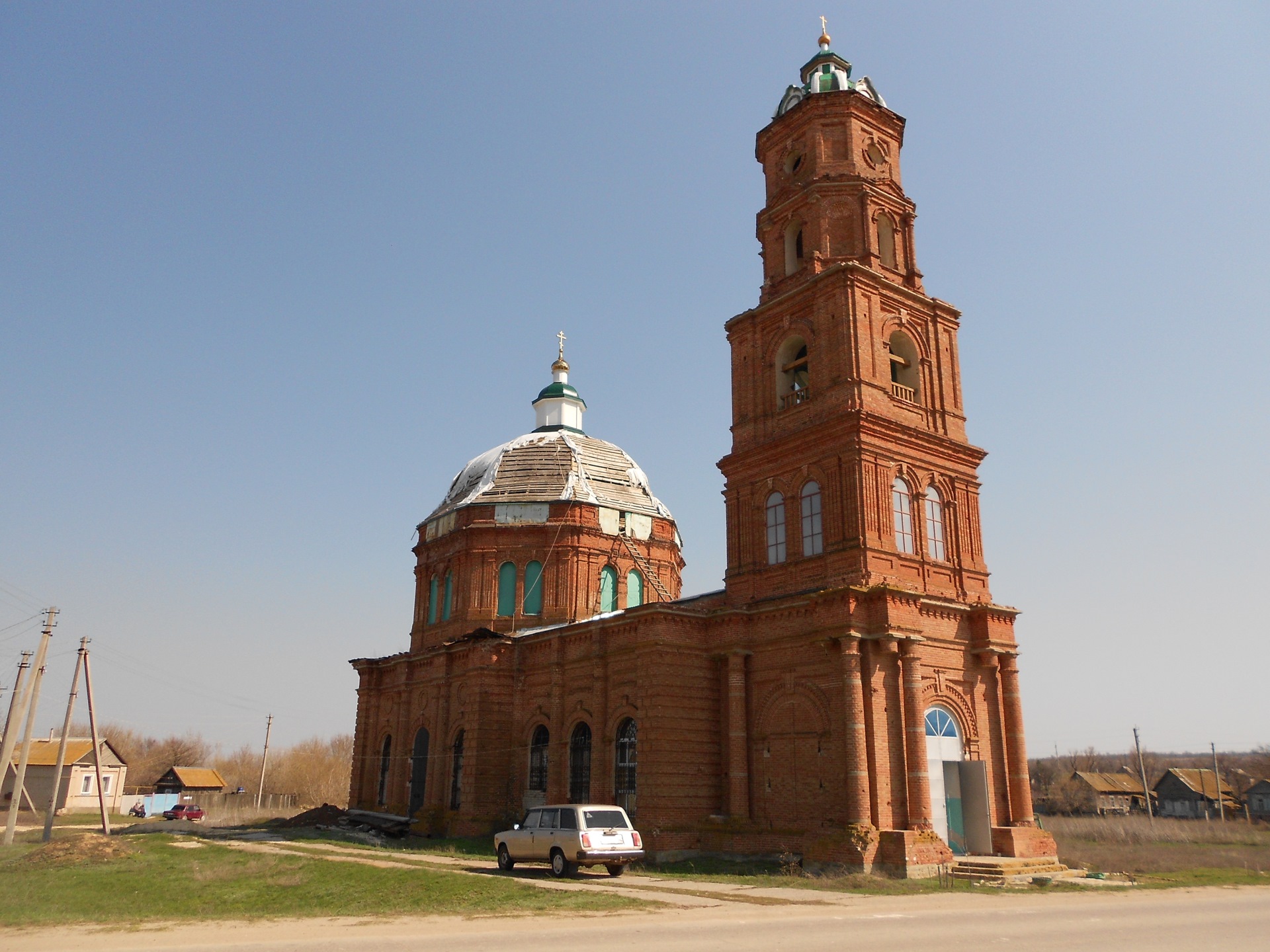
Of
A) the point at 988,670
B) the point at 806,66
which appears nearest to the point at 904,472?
the point at 988,670

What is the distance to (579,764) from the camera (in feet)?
94.2

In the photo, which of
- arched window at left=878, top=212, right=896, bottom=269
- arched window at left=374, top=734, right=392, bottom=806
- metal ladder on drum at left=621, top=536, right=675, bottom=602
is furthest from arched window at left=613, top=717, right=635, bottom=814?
arched window at left=878, top=212, right=896, bottom=269

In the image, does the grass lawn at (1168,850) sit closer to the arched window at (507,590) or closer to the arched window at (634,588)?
the arched window at (634,588)

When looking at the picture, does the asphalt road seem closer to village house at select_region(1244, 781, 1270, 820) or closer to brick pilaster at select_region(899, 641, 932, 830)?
brick pilaster at select_region(899, 641, 932, 830)

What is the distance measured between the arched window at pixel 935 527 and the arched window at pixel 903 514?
688mm

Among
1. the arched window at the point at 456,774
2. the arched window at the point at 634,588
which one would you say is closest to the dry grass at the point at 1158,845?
the arched window at the point at 634,588

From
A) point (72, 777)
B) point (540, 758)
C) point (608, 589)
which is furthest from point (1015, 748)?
point (72, 777)

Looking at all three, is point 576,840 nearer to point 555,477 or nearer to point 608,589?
point 608,589

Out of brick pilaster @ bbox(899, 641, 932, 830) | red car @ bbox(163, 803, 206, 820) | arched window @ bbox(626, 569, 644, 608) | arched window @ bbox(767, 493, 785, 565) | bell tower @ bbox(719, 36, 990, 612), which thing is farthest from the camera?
→ red car @ bbox(163, 803, 206, 820)

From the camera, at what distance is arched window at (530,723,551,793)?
3025 cm

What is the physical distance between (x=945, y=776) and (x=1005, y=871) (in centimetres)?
278

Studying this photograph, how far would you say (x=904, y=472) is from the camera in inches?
982

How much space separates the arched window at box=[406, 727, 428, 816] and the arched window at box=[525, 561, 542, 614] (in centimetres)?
597

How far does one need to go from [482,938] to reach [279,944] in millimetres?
2286
